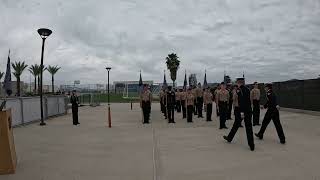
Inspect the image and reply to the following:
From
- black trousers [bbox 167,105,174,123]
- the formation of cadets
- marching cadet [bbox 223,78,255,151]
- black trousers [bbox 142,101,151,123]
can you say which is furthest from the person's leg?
black trousers [bbox 142,101,151,123]

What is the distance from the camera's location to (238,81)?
12.2m

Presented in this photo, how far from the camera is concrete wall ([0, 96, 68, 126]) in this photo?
20.8 metres

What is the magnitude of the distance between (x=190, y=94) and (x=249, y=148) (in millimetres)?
10816

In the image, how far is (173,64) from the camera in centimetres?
8175

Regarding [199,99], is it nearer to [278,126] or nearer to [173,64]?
[278,126]

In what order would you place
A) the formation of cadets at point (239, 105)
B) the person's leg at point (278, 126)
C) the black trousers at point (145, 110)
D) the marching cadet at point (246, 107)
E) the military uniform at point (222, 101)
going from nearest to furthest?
1. the marching cadet at point (246, 107)
2. the formation of cadets at point (239, 105)
3. the person's leg at point (278, 126)
4. the military uniform at point (222, 101)
5. the black trousers at point (145, 110)

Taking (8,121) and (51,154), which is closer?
(8,121)

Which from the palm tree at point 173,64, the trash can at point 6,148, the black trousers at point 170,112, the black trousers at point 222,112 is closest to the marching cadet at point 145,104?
the black trousers at point 170,112

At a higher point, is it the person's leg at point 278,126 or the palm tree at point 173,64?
the palm tree at point 173,64

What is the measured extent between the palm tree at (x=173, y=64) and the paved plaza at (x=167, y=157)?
6472cm

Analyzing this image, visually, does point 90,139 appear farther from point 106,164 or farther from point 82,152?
point 106,164

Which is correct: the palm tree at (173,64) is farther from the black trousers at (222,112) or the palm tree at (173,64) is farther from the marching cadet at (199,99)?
the black trousers at (222,112)

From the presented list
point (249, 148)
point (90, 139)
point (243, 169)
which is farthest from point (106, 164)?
point (90, 139)

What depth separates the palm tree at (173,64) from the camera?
80562 mm
